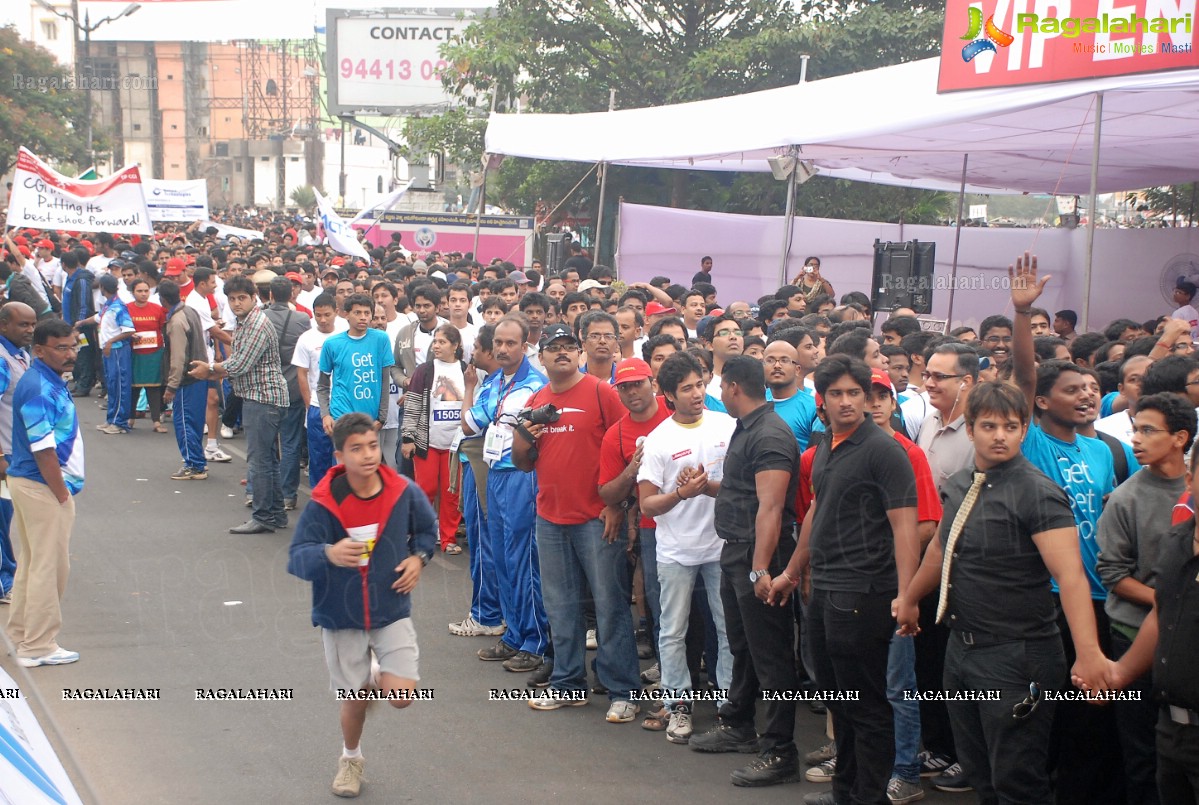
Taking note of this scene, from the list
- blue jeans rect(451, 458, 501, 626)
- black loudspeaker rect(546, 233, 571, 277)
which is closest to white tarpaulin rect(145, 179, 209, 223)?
black loudspeaker rect(546, 233, 571, 277)

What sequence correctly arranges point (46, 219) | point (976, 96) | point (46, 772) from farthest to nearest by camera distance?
point (46, 219) → point (976, 96) → point (46, 772)

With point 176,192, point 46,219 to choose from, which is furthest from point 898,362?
point 176,192

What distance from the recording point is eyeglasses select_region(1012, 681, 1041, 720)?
13.4ft

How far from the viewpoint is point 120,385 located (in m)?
13.9

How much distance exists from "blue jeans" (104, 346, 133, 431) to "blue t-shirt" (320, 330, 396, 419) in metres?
5.33

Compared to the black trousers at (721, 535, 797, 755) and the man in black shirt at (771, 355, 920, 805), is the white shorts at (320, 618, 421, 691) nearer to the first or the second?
the black trousers at (721, 535, 797, 755)

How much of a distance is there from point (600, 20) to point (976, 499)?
24.5 m

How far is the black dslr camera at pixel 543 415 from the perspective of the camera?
599 cm

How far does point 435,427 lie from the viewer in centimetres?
850

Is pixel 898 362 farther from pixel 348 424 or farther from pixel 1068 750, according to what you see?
pixel 348 424

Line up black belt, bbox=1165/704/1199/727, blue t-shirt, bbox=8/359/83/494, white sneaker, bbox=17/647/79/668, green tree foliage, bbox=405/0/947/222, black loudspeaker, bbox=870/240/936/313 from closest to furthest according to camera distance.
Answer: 1. black belt, bbox=1165/704/1199/727
2. blue t-shirt, bbox=8/359/83/494
3. white sneaker, bbox=17/647/79/668
4. black loudspeaker, bbox=870/240/936/313
5. green tree foliage, bbox=405/0/947/222

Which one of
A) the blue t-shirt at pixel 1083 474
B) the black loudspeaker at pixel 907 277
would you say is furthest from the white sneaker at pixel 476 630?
the black loudspeaker at pixel 907 277

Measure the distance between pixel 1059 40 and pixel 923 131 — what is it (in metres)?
2.75

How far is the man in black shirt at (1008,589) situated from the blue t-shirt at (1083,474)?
0.58 m
